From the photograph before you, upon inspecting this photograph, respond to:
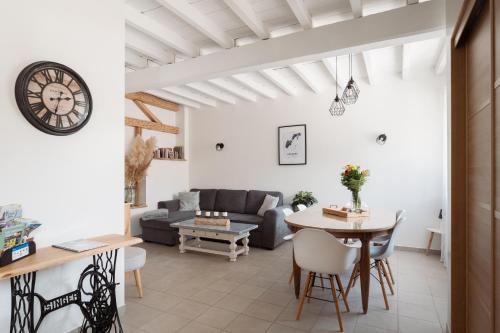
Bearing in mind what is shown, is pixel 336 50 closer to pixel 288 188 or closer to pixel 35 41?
pixel 35 41

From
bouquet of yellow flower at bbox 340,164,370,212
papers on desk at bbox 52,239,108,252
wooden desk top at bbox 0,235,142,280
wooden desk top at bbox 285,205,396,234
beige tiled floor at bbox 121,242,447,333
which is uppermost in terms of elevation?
bouquet of yellow flower at bbox 340,164,370,212

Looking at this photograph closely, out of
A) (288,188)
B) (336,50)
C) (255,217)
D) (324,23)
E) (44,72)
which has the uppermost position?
(324,23)

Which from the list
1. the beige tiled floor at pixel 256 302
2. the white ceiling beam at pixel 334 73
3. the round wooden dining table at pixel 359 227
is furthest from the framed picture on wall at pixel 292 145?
the round wooden dining table at pixel 359 227

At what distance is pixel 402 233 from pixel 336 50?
3211 mm

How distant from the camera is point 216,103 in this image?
6.46 m

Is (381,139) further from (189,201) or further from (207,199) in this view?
(189,201)

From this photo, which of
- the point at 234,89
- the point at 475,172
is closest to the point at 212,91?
the point at 234,89

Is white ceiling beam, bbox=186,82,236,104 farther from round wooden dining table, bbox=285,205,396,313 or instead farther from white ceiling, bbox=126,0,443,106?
round wooden dining table, bbox=285,205,396,313

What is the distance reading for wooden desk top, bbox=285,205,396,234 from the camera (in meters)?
2.55

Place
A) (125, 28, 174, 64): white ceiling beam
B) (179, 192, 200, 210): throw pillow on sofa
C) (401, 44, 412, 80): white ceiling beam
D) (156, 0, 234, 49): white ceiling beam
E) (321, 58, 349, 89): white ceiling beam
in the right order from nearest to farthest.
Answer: (156, 0, 234, 49): white ceiling beam < (125, 28, 174, 64): white ceiling beam < (401, 44, 412, 80): white ceiling beam < (321, 58, 349, 89): white ceiling beam < (179, 192, 200, 210): throw pillow on sofa

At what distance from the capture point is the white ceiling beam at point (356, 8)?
2596 millimetres

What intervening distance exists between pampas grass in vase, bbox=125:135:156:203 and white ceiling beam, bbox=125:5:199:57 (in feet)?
7.68

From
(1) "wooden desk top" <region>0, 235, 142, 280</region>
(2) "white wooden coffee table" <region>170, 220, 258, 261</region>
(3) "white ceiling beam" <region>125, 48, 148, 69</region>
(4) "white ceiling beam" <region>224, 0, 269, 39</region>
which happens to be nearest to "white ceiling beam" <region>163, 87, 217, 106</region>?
(3) "white ceiling beam" <region>125, 48, 148, 69</region>

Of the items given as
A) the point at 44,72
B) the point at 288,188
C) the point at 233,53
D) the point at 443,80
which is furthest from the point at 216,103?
the point at 44,72
